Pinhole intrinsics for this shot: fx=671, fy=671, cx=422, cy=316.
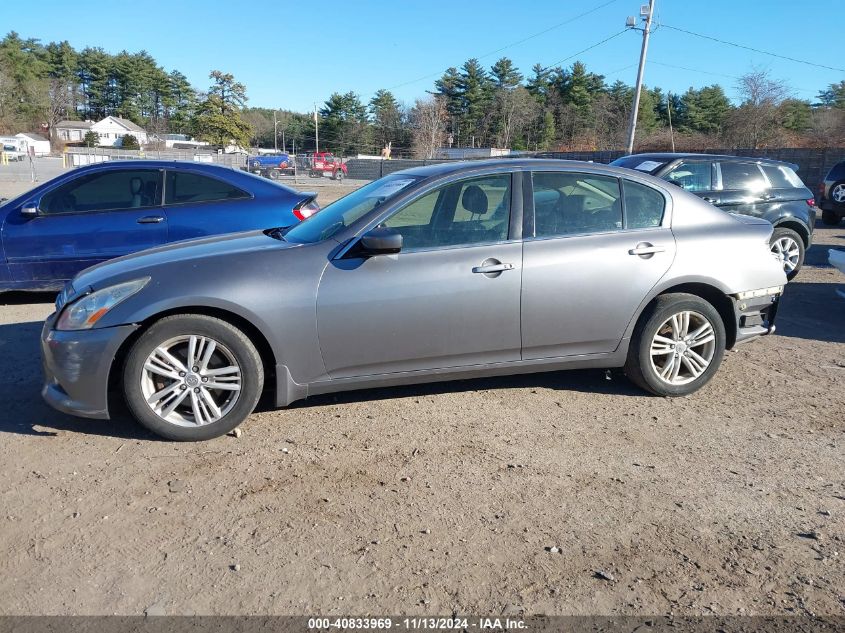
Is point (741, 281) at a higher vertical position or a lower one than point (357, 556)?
higher

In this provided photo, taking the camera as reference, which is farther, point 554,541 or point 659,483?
point 659,483

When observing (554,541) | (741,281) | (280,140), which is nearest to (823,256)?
(741,281)

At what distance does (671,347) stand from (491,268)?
147cm

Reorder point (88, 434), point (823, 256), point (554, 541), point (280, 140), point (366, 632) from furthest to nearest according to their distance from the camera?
1. point (280, 140)
2. point (823, 256)
3. point (88, 434)
4. point (554, 541)
5. point (366, 632)

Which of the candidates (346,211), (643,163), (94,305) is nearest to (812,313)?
(643,163)

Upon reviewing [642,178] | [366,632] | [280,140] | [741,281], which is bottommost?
[366,632]

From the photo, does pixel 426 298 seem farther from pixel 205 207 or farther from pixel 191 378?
pixel 205 207

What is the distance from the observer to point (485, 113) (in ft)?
248

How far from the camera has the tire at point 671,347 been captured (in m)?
4.62

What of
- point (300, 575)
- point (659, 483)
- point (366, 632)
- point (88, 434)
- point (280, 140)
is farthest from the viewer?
point (280, 140)

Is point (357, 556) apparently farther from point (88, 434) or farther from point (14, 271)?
point (14, 271)

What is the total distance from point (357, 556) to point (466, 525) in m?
0.53

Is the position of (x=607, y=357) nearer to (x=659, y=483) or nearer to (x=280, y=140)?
(x=659, y=483)

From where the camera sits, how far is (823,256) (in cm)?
1173
